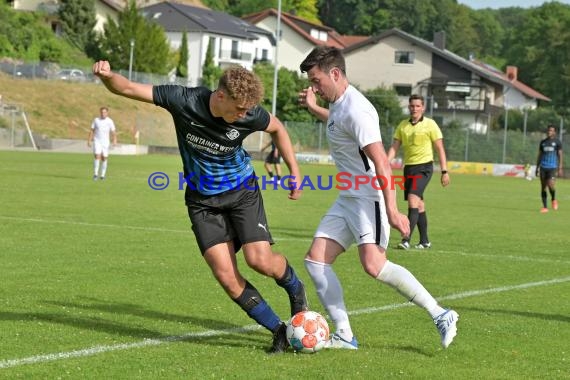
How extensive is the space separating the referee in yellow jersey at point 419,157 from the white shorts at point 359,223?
23.2ft

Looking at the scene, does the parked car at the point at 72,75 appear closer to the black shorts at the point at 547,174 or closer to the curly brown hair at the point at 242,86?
the black shorts at the point at 547,174

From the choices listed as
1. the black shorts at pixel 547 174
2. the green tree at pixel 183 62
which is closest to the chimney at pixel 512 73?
Answer: the green tree at pixel 183 62

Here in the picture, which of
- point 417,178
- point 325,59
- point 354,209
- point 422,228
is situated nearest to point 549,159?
point 417,178

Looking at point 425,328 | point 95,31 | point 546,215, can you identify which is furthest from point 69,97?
point 425,328

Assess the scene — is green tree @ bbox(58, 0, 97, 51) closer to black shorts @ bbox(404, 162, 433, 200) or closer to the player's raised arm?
black shorts @ bbox(404, 162, 433, 200)

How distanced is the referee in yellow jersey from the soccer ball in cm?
741

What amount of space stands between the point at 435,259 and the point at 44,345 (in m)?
6.86

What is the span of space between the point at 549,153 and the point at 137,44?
57916mm

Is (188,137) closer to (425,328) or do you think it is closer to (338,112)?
(338,112)

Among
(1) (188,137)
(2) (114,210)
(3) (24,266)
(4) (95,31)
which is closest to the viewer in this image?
(1) (188,137)

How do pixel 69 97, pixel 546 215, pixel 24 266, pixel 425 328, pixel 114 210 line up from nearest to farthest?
pixel 425 328 < pixel 24 266 < pixel 114 210 < pixel 546 215 < pixel 69 97

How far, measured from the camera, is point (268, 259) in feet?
22.8

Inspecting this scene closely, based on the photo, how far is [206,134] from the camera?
6.84 meters

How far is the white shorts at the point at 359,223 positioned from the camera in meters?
6.93
